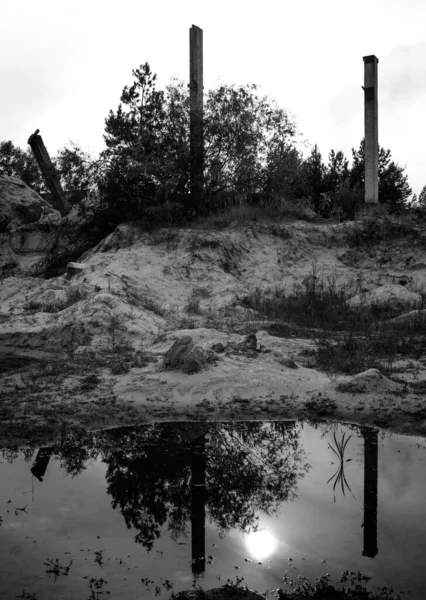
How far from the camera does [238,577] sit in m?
3.76

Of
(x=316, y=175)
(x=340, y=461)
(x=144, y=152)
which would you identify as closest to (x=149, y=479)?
(x=340, y=461)

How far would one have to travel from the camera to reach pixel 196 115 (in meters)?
16.1

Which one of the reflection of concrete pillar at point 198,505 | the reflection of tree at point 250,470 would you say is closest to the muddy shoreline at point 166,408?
the reflection of tree at point 250,470

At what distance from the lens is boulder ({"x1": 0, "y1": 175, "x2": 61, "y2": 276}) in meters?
17.2

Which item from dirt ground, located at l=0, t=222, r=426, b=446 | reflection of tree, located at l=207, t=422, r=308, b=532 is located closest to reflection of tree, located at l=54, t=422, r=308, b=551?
reflection of tree, located at l=207, t=422, r=308, b=532

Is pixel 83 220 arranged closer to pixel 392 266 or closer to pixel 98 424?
pixel 392 266

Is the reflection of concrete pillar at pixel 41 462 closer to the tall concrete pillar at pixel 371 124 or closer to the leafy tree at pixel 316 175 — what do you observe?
the tall concrete pillar at pixel 371 124

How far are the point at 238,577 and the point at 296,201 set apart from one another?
14780 millimetres

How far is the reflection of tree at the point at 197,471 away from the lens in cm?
464

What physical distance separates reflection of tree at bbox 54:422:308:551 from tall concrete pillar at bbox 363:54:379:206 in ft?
38.1

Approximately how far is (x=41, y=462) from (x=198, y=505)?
1611 mm

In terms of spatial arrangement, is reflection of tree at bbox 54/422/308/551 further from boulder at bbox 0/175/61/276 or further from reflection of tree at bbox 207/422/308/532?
boulder at bbox 0/175/61/276

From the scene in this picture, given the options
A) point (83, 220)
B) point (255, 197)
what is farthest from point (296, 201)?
point (83, 220)

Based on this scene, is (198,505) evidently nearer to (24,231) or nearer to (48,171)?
(48,171)
